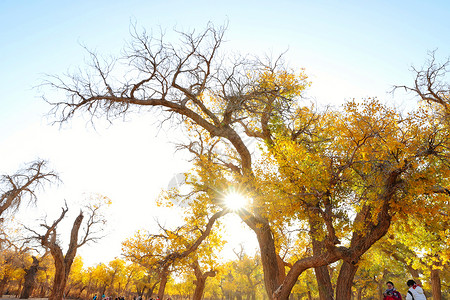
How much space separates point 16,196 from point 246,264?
3833cm

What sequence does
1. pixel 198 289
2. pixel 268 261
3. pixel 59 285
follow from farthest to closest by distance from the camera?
pixel 198 289, pixel 59 285, pixel 268 261

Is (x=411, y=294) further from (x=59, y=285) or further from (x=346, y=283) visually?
(x=59, y=285)

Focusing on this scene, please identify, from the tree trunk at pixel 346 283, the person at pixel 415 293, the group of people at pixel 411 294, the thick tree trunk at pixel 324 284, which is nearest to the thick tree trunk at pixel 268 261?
the tree trunk at pixel 346 283

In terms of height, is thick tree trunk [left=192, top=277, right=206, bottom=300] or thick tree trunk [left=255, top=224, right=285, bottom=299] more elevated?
thick tree trunk [left=255, top=224, right=285, bottom=299]

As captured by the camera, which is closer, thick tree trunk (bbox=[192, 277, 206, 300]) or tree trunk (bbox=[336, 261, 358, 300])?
tree trunk (bbox=[336, 261, 358, 300])

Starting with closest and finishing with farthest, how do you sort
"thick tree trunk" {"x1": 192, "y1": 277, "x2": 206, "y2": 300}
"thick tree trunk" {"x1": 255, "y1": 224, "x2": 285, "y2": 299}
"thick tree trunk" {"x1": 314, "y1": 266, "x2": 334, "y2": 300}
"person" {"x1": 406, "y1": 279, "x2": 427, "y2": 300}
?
"person" {"x1": 406, "y1": 279, "x2": 427, "y2": 300} → "thick tree trunk" {"x1": 255, "y1": 224, "x2": 285, "y2": 299} → "thick tree trunk" {"x1": 314, "y1": 266, "x2": 334, "y2": 300} → "thick tree trunk" {"x1": 192, "y1": 277, "x2": 206, "y2": 300}

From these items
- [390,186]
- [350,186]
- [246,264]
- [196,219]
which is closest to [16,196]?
[196,219]

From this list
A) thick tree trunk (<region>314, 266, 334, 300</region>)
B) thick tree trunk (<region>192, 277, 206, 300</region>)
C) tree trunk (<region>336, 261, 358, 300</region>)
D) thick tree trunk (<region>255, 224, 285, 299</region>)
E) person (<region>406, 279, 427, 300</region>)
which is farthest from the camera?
thick tree trunk (<region>192, 277, 206, 300</region>)

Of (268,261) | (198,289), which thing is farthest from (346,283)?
(198,289)

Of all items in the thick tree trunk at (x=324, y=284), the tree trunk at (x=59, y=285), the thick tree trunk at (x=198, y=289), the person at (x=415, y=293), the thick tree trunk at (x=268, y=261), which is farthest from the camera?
the thick tree trunk at (x=198, y=289)

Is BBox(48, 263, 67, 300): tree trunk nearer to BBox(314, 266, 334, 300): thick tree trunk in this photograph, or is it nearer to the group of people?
BBox(314, 266, 334, 300): thick tree trunk

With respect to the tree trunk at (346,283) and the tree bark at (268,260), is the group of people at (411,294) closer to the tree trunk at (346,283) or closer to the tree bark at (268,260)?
the tree trunk at (346,283)

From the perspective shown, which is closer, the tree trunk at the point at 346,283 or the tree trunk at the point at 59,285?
the tree trunk at the point at 346,283

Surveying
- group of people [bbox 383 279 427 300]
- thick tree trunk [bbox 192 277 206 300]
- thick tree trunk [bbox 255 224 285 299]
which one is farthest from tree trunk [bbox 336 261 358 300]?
thick tree trunk [bbox 192 277 206 300]
